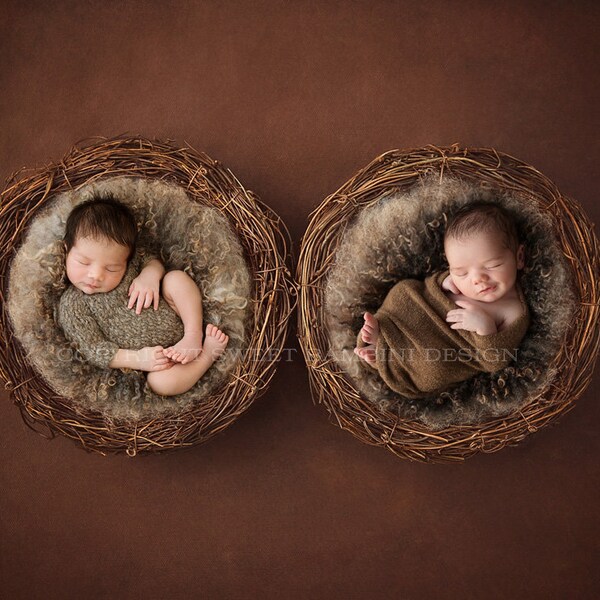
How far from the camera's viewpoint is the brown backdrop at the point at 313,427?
1.82 metres

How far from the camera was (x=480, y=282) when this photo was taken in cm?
152

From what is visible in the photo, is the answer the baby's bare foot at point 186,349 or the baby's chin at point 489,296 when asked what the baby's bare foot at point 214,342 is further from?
the baby's chin at point 489,296

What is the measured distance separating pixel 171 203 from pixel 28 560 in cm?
117

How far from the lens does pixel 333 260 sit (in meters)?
1.63

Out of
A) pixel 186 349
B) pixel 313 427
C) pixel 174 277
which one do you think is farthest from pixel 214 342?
pixel 313 427

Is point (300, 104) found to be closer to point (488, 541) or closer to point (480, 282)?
point (480, 282)

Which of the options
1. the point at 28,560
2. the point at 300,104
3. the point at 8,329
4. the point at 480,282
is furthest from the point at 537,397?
the point at 28,560

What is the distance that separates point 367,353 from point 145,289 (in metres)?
0.62

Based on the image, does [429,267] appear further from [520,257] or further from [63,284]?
[63,284]

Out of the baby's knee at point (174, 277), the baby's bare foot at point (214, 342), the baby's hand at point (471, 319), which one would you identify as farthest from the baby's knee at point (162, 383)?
the baby's hand at point (471, 319)

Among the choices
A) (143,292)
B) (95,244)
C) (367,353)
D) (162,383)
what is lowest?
(162,383)

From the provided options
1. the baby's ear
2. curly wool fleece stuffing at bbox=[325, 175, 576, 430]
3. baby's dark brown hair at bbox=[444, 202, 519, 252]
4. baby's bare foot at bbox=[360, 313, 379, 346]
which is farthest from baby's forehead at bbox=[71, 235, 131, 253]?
the baby's ear

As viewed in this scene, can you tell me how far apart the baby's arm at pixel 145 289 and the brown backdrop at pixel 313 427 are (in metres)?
0.41

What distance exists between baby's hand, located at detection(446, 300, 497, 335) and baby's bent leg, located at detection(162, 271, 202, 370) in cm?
68
